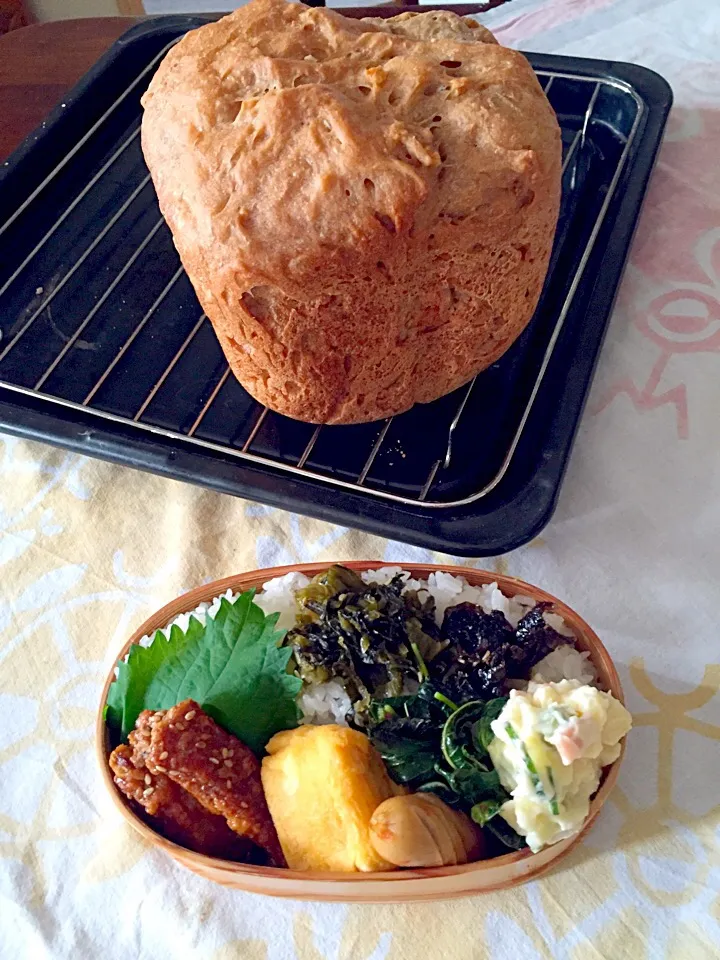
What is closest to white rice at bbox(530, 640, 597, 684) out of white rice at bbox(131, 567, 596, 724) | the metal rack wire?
white rice at bbox(131, 567, 596, 724)

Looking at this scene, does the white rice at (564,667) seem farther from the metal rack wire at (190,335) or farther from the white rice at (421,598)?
the metal rack wire at (190,335)

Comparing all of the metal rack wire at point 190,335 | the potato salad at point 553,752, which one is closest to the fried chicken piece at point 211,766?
the potato salad at point 553,752

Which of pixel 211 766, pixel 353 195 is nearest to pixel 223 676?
pixel 211 766

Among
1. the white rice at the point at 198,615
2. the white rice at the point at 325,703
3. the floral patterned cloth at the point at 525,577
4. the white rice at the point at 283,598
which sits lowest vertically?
the floral patterned cloth at the point at 525,577

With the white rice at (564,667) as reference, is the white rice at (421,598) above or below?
above

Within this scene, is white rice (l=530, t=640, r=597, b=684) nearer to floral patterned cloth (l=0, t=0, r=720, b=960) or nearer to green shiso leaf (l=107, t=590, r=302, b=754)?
floral patterned cloth (l=0, t=0, r=720, b=960)

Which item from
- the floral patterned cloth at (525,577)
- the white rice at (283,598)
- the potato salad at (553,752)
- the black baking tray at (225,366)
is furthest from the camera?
the black baking tray at (225,366)

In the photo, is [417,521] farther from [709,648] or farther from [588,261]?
[588,261]
